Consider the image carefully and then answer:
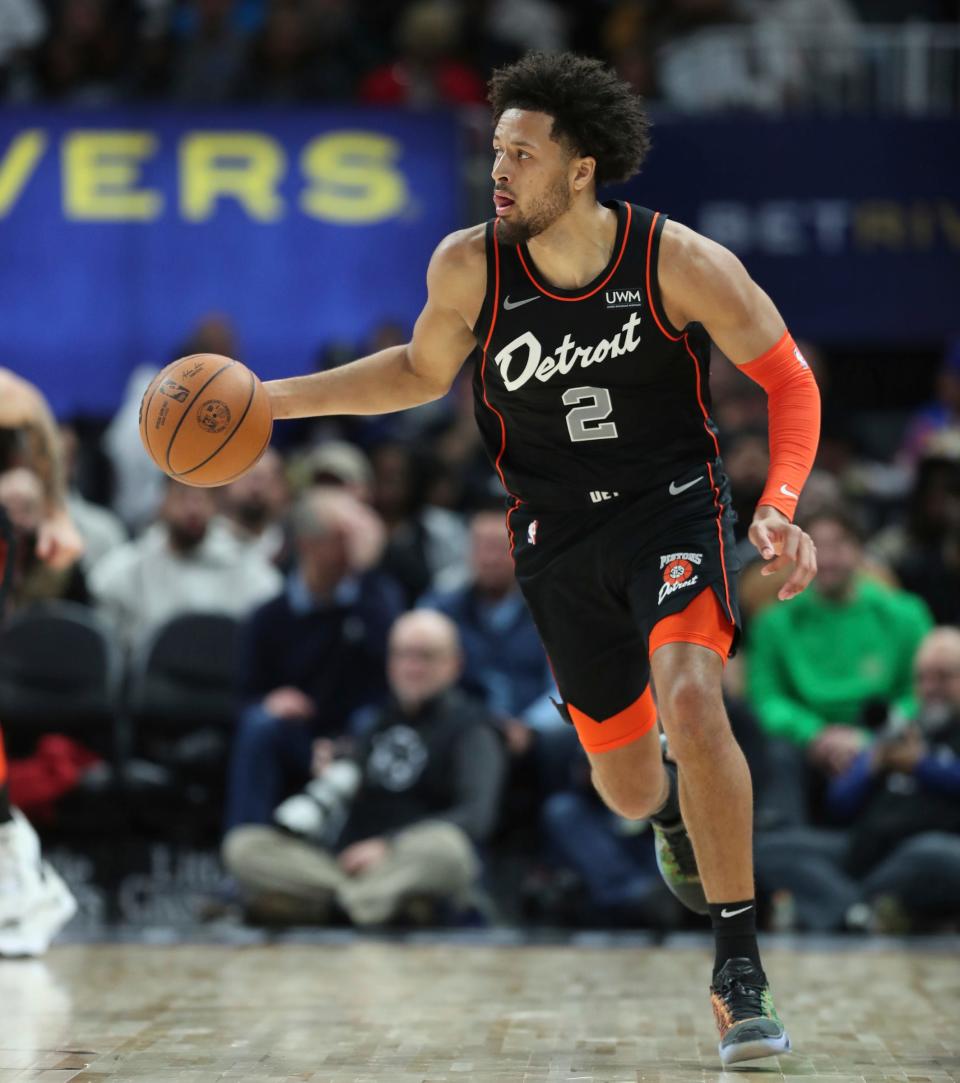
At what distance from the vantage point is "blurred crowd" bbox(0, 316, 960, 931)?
6.88 m

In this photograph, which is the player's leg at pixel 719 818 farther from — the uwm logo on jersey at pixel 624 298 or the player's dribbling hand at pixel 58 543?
the player's dribbling hand at pixel 58 543

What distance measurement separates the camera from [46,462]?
5.66 m

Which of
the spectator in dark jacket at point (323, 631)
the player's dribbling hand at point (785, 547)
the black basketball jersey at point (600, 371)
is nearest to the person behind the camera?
the player's dribbling hand at point (785, 547)

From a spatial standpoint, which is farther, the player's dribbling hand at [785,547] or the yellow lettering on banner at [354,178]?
the yellow lettering on banner at [354,178]

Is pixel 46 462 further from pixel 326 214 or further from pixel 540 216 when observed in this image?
pixel 326 214

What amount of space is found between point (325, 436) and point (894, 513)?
305 centimetres

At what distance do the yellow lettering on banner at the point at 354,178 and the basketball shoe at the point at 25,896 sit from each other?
5.24 meters

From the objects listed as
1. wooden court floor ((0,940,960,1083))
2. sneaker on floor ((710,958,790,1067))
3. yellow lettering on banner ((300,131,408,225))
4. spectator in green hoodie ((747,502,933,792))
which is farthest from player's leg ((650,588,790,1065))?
yellow lettering on banner ((300,131,408,225))

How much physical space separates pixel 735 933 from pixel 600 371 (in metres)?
1.30

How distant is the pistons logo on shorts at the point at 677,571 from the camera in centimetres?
409

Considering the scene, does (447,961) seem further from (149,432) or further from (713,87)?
(713,87)

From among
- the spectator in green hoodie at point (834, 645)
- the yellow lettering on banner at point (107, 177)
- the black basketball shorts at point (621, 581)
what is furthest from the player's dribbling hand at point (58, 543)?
the yellow lettering on banner at point (107, 177)

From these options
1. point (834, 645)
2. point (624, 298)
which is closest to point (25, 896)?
point (624, 298)

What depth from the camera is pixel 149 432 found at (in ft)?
14.0
